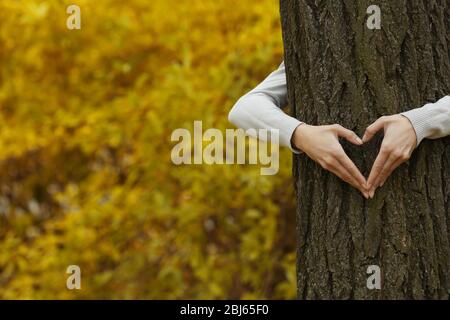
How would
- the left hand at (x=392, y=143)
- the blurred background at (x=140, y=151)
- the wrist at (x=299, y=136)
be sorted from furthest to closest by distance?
the blurred background at (x=140, y=151) → the wrist at (x=299, y=136) → the left hand at (x=392, y=143)

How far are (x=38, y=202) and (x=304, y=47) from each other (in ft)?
11.4

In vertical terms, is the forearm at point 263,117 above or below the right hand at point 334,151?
above

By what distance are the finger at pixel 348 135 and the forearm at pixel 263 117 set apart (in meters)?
0.14

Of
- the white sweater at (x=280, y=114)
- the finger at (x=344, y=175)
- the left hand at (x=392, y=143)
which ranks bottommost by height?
the finger at (x=344, y=175)

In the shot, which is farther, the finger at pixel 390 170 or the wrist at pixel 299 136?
the wrist at pixel 299 136

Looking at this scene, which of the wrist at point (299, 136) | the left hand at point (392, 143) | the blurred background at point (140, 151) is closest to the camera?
the left hand at point (392, 143)

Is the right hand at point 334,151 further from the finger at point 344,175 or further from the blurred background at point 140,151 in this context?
the blurred background at point 140,151

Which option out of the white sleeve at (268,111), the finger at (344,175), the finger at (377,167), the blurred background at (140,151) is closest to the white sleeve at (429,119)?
the finger at (377,167)

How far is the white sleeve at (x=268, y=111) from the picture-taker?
2476 mm

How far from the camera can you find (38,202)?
5.60m

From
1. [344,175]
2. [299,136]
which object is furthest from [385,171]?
[299,136]

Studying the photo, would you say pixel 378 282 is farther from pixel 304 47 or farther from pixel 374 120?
pixel 304 47

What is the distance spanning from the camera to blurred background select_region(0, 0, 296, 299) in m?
4.36
